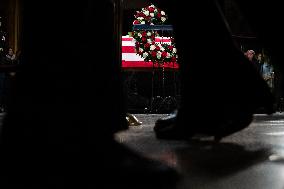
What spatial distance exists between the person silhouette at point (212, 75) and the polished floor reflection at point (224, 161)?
65 mm

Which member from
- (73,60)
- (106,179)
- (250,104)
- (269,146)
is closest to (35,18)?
(73,60)

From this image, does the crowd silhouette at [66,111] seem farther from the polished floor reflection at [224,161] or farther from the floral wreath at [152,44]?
the floral wreath at [152,44]

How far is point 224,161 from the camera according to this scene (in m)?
0.79

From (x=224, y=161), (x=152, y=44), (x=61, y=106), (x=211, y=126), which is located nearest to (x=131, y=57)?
(x=152, y=44)

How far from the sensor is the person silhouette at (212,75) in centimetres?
90

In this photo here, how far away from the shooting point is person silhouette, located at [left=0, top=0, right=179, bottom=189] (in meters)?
0.59

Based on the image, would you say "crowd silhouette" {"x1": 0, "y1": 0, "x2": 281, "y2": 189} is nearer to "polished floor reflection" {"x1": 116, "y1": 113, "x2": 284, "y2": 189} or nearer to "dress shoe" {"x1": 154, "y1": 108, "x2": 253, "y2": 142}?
"polished floor reflection" {"x1": 116, "y1": 113, "x2": 284, "y2": 189}

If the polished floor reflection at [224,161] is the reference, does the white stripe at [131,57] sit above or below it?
above

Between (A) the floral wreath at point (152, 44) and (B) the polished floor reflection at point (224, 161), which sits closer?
(B) the polished floor reflection at point (224, 161)

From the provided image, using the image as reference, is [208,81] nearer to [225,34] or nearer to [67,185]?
[225,34]

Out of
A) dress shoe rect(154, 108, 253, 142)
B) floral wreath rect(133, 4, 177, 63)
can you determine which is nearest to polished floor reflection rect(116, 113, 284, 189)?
dress shoe rect(154, 108, 253, 142)

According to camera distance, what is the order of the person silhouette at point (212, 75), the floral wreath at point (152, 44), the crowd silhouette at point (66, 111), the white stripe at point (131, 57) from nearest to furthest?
1. the crowd silhouette at point (66, 111)
2. the person silhouette at point (212, 75)
3. the floral wreath at point (152, 44)
4. the white stripe at point (131, 57)

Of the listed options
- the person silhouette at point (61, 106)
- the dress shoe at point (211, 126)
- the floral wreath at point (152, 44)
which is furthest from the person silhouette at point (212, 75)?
the floral wreath at point (152, 44)

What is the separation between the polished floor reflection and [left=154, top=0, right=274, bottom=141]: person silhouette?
65mm
